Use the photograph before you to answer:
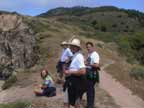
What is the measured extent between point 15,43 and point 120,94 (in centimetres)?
3122

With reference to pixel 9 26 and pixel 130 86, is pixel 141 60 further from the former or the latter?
pixel 130 86

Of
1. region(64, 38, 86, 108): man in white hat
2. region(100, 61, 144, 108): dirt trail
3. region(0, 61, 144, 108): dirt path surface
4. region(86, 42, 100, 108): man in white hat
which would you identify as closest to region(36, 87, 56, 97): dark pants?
region(0, 61, 144, 108): dirt path surface

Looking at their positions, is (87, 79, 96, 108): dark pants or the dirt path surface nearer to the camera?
(87, 79, 96, 108): dark pants

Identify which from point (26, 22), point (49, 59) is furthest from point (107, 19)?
point (49, 59)

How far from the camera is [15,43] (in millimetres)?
52094

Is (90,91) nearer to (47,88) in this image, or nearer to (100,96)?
(47,88)

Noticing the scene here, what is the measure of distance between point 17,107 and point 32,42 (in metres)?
30.7

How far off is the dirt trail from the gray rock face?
22724mm

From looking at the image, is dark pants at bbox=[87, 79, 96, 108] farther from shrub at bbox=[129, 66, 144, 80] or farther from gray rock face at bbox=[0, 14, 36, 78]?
gray rock face at bbox=[0, 14, 36, 78]

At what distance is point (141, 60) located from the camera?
50.2 m

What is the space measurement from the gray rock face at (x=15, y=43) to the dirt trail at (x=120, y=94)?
22.7 m

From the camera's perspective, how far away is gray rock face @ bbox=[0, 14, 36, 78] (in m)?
49.5

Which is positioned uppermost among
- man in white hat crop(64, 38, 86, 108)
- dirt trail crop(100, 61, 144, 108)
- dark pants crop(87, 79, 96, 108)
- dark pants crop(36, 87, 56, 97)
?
man in white hat crop(64, 38, 86, 108)

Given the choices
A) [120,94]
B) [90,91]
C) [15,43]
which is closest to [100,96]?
[120,94]
